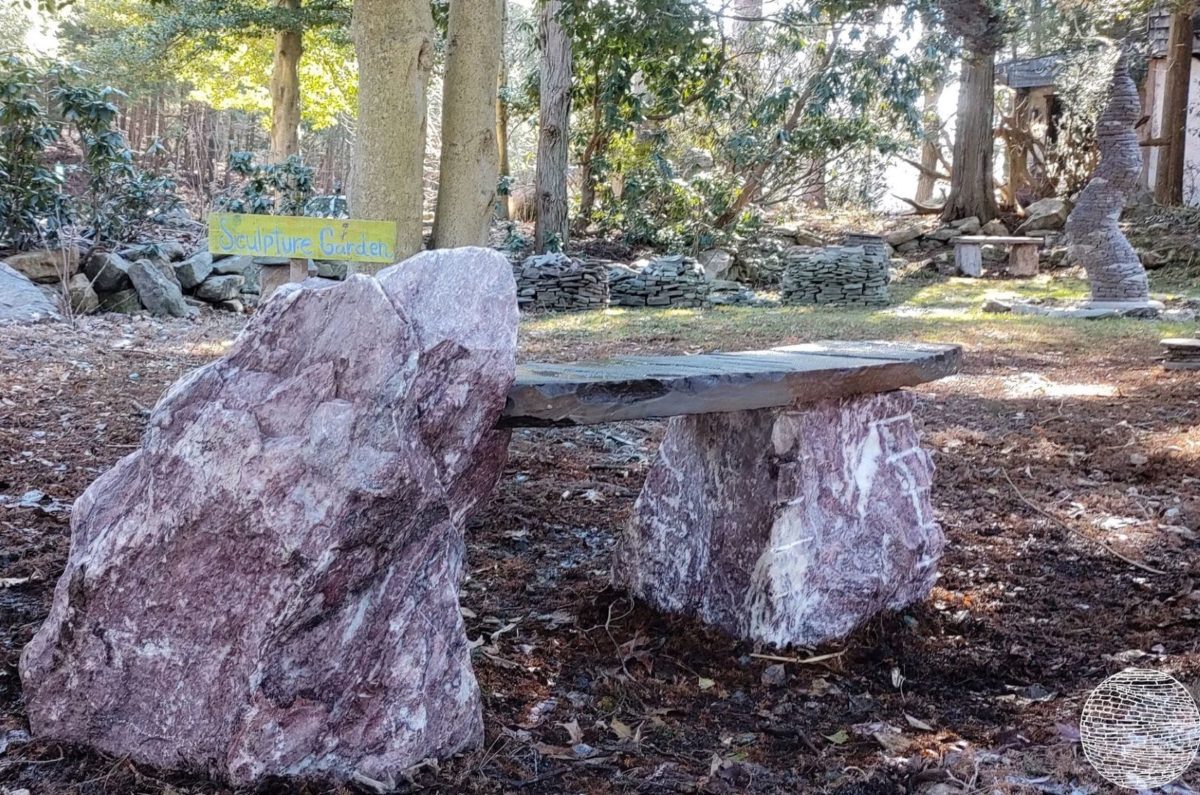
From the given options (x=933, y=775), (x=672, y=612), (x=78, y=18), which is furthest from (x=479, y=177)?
(x=78, y=18)

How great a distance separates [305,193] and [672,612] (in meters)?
10.6

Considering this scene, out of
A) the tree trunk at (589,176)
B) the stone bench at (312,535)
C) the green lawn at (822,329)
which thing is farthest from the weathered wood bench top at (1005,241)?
the stone bench at (312,535)

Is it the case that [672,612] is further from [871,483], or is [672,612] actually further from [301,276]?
[301,276]

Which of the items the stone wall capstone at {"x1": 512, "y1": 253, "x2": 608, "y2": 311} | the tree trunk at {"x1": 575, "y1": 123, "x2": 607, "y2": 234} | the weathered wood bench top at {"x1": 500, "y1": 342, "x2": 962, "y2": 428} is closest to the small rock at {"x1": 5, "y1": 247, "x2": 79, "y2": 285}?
the stone wall capstone at {"x1": 512, "y1": 253, "x2": 608, "y2": 311}

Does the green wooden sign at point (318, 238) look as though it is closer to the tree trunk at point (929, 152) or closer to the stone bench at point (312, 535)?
the stone bench at point (312, 535)

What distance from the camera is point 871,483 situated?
11.3 feet

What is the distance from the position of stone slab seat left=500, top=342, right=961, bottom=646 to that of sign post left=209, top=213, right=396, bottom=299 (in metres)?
1.44

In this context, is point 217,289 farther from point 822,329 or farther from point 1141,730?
point 1141,730

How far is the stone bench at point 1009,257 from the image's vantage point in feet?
54.0

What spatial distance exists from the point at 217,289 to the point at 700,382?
9.62m

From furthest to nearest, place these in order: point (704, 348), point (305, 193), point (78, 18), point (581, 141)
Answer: point (78, 18), point (581, 141), point (305, 193), point (704, 348)

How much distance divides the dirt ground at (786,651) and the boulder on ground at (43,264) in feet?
15.3

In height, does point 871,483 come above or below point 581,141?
below

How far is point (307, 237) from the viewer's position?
4.34 meters
